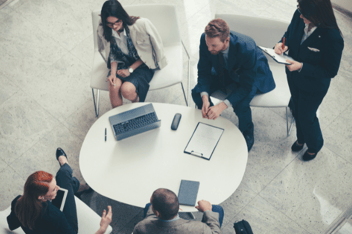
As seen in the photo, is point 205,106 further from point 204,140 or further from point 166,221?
point 166,221

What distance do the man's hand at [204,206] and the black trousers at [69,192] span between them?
2.72 feet

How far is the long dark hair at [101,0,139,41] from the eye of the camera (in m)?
2.42

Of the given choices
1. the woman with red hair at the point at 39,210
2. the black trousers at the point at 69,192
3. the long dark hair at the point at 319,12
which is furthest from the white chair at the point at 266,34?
the woman with red hair at the point at 39,210

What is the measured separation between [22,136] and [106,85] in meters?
1.08

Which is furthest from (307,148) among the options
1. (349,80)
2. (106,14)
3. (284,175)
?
(106,14)

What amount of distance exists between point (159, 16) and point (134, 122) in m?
1.11

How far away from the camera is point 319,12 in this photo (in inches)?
72.5

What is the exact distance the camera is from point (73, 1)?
13.6ft

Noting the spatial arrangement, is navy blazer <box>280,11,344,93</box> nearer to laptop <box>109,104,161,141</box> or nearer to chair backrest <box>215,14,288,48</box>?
chair backrest <box>215,14,288,48</box>

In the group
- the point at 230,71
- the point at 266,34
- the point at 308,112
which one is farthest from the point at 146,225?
the point at 266,34

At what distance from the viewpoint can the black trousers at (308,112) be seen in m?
2.27

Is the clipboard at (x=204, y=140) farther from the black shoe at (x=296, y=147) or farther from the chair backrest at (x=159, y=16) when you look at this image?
the chair backrest at (x=159, y=16)

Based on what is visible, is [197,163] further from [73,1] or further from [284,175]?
[73,1]

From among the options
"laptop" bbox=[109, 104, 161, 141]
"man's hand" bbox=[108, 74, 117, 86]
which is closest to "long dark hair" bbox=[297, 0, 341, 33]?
"laptop" bbox=[109, 104, 161, 141]
